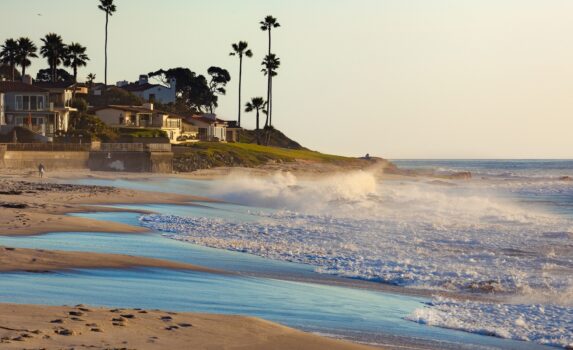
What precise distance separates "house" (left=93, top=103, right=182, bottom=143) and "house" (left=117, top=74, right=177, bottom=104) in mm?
25205

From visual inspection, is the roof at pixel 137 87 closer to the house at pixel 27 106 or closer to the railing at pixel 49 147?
the house at pixel 27 106

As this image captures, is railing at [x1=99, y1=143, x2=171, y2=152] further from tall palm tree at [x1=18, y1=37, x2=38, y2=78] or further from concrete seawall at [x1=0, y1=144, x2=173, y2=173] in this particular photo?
tall palm tree at [x1=18, y1=37, x2=38, y2=78]

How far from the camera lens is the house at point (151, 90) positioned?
14062 cm

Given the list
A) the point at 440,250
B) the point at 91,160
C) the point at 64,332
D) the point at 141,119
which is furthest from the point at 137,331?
the point at 141,119

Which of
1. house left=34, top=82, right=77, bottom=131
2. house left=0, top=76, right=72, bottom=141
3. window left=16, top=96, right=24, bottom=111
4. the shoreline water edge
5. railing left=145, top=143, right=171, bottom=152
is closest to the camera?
the shoreline water edge

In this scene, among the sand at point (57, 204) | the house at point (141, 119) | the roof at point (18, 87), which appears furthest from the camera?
the house at point (141, 119)

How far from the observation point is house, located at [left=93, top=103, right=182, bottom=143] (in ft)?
340

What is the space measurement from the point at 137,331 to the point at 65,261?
6678 millimetres

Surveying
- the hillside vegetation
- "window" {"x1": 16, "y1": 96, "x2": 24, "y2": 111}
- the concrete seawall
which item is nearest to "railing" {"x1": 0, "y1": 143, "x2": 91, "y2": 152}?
the concrete seawall

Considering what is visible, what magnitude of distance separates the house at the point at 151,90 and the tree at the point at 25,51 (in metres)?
24.1

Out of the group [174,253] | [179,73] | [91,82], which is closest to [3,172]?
[174,253]

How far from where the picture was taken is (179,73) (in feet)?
517

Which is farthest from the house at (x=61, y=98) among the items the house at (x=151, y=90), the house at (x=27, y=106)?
the house at (x=151, y=90)

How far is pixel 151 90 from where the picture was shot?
14362 centimetres
